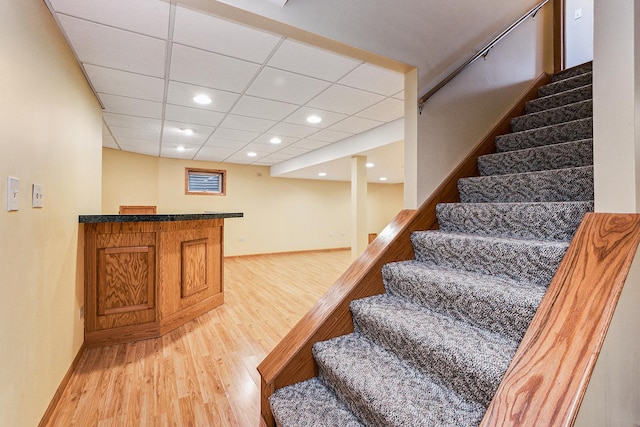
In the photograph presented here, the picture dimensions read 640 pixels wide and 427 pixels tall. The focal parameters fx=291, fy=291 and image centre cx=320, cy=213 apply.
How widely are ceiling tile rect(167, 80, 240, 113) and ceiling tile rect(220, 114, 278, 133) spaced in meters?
0.34

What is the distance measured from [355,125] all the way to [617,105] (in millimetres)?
3095

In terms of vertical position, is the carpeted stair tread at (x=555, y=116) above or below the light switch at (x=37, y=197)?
above

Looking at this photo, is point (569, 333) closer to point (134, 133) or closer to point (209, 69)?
point (209, 69)

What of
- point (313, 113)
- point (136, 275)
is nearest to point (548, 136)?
point (313, 113)

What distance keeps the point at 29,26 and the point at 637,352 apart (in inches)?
112

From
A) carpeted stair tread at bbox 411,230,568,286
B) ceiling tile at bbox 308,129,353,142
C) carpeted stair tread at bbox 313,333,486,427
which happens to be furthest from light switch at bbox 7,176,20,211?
ceiling tile at bbox 308,129,353,142

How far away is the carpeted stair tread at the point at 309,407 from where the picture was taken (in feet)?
3.66

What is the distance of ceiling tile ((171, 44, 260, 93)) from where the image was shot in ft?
7.22

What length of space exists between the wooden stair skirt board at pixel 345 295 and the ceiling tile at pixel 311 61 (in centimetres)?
122

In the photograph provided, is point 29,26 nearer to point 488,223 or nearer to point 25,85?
point 25,85

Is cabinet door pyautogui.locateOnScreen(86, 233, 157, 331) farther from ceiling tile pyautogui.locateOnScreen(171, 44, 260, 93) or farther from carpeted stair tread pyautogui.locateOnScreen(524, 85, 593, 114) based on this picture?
carpeted stair tread pyautogui.locateOnScreen(524, 85, 593, 114)

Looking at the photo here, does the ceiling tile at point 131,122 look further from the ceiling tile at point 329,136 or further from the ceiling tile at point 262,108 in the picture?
the ceiling tile at point 329,136

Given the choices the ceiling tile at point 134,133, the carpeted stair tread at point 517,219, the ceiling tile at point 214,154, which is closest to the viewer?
the carpeted stair tread at point 517,219

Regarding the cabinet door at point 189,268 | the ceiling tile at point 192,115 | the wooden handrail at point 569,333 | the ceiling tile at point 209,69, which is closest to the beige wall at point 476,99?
the wooden handrail at point 569,333
